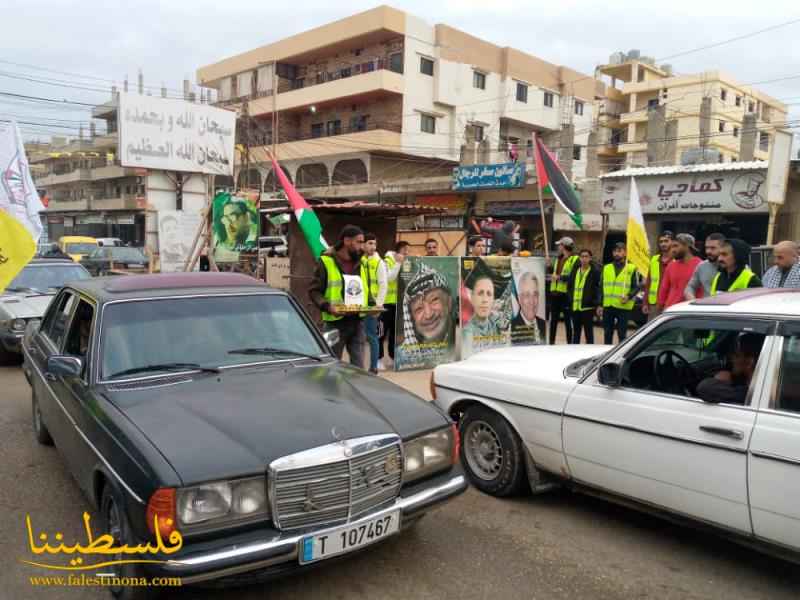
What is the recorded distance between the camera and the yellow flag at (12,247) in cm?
583

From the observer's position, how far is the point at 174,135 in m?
16.7

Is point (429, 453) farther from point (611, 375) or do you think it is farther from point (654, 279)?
point (654, 279)

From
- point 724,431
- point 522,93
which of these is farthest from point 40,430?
point 522,93

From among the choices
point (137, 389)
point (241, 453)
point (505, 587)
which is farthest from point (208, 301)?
point (505, 587)

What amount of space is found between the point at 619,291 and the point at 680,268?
1561 millimetres

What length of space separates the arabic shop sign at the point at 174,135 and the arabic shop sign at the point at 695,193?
1146cm

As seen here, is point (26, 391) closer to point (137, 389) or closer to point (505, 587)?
point (137, 389)

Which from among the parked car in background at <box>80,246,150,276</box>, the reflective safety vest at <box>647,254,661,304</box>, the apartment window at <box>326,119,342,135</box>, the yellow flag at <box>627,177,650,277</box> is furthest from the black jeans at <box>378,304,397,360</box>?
the apartment window at <box>326,119,342,135</box>

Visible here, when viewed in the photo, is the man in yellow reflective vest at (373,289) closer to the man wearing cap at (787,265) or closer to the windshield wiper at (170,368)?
the windshield wiper at (170,368)

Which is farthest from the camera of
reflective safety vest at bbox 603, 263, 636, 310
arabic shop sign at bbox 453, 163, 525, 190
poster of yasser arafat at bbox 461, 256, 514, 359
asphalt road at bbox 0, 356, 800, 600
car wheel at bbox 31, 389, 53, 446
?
arabic shop sign at bbox 453, 163, 525, 190

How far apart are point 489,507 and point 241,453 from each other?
2.14m

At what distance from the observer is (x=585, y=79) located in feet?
152

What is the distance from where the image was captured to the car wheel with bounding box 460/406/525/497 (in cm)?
430

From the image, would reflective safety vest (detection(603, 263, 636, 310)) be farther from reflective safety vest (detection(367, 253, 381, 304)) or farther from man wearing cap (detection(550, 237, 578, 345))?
reflective safety vest (detection(367, 253, 381, 304))
